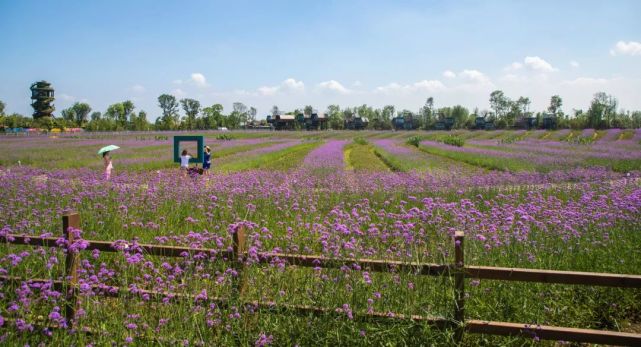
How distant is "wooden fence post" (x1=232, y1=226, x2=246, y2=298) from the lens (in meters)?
4.38

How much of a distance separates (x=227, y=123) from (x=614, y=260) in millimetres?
139204

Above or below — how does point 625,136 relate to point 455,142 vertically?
above

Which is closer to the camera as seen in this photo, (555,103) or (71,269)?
(71,269)

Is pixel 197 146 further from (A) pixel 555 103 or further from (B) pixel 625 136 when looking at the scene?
(A) pixel 555 103

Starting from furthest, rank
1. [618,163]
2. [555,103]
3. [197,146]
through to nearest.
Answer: [555,103] → [618,163] → [197,146]

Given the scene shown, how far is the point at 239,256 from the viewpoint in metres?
4.40

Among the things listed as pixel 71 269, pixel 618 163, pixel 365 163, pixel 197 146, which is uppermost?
pixel 197 146

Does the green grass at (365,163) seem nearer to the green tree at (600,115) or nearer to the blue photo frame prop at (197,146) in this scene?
the blue photo frame prop at (197,146)

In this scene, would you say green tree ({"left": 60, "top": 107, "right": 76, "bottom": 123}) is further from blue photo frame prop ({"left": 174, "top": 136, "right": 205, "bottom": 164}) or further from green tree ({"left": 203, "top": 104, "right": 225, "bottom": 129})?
blue photo frame prop ({"left": 174, "top": 136, "right": 205, "bottom": 164})

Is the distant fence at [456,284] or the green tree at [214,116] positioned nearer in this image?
the distant fence at [456,284]

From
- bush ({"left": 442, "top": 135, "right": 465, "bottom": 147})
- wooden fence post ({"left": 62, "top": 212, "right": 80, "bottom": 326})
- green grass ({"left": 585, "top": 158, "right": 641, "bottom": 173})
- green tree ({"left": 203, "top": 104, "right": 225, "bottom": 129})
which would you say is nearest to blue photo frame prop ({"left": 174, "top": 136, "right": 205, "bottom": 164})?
wooden fence post ({"left": 62, "top": 212, "right": 80, "bottom": 326})

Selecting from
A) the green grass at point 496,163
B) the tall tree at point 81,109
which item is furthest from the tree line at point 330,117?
the green grass at point 496,163

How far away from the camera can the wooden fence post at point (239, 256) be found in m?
4.38

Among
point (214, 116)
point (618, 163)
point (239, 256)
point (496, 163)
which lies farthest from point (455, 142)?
point (214, 116)
